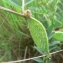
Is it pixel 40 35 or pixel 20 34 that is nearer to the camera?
pixel 40 35

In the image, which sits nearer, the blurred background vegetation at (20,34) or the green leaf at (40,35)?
the green leaf at (40,35)

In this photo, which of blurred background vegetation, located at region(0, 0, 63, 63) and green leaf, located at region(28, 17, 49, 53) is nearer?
green leaf, located at region(28, 17, 49, 53)

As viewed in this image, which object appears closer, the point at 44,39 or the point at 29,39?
the point at 44,39

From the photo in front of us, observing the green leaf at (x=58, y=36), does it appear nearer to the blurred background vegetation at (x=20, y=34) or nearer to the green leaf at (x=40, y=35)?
the blurred background vegetation at (x=20, y=34)

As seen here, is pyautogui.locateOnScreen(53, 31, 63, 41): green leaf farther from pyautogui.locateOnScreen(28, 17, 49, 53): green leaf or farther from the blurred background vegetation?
pyautogui.locateOnScreen(28, 17, 49, 53): green leaf

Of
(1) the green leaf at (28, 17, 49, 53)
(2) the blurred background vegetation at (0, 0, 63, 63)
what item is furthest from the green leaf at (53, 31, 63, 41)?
(1) the green leaf at (28, 17, 49, 53)

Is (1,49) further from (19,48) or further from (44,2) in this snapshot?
(44,2)

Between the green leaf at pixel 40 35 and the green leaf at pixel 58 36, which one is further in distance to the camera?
the green leaf at pixel 58 36

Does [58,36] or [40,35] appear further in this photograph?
[58,36]

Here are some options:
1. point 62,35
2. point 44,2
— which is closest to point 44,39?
point 62,35

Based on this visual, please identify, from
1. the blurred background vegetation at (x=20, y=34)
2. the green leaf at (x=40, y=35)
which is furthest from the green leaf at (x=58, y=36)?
the green leaf at (x=40, y=35)

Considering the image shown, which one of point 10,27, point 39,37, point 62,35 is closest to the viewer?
point 39,37
